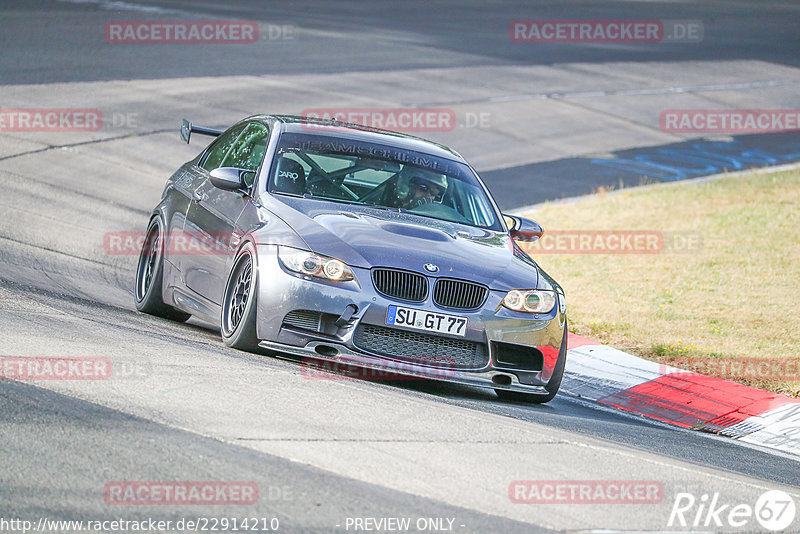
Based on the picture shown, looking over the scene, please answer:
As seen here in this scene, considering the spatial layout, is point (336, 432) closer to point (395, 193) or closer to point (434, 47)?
point (395, 193)

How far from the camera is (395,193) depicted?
8.54 meters

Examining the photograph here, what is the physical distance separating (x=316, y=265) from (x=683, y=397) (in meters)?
3.39

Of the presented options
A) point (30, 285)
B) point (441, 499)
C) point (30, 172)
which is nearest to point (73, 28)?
point (30, 172)

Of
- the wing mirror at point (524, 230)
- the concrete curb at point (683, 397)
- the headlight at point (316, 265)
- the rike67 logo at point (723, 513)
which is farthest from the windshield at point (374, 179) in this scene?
the rike67 logo at point (723, 513)

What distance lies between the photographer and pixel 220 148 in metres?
9.65

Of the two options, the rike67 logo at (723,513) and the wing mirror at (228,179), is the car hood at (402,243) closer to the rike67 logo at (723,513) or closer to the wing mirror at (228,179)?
the wing mirror at (228,179)

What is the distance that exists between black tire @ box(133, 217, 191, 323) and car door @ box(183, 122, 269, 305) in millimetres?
508

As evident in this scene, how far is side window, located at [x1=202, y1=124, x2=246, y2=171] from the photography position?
949cm

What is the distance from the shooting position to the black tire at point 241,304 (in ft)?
24.2

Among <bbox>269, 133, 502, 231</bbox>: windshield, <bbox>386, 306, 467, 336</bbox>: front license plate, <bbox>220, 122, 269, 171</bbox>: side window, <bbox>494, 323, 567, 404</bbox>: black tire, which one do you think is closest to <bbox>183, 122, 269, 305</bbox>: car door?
<bbox>220, 122, 269, 171</bbox>: side window

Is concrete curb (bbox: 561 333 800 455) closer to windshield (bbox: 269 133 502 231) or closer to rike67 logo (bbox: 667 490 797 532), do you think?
windshield (bbox: 269 133 502 231)

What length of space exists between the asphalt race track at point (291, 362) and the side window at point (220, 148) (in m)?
1.34

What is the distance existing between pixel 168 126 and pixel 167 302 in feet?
33.0

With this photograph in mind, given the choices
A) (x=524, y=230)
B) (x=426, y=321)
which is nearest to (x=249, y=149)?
(x=524, y=230)
